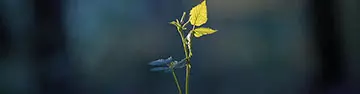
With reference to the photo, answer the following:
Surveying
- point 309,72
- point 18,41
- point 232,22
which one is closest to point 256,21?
point 232,22

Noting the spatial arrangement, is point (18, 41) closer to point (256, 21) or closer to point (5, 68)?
point (5, 68)

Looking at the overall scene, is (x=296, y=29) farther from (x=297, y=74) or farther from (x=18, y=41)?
(x=18, y=41)

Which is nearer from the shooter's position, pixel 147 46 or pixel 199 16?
pixel 199 16

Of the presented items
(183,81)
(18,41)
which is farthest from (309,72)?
(18,41)

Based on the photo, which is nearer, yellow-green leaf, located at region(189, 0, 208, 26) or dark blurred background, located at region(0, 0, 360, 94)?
yellow-green leaf, located at region(189, 0, 208, 26)

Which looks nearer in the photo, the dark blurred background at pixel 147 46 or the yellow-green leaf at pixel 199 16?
the yellow-green leaf at pixel 199 16

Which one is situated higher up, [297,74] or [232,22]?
[232,22]
